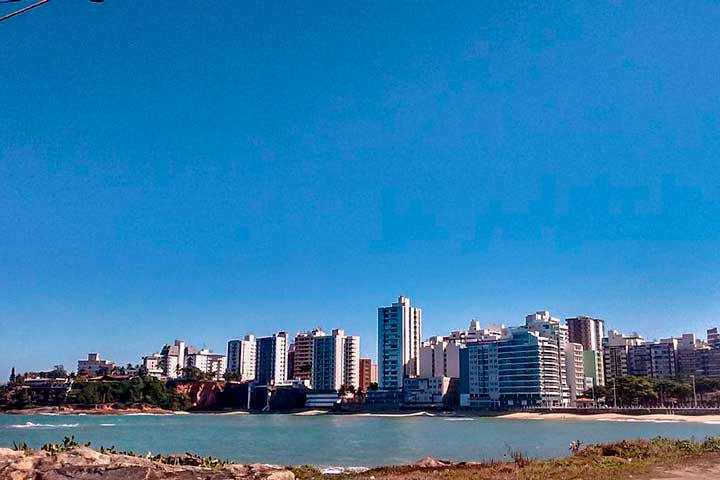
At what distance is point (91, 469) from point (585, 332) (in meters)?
189

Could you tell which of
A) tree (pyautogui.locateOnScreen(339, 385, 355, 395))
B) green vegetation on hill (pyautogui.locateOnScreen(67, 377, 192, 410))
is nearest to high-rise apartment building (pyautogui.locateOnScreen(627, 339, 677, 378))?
tree (pyautogui.locateOnScreen(339, 385, 355, 395))

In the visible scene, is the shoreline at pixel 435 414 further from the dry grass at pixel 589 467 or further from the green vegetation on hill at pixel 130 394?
the dry grass at pixel 589 467

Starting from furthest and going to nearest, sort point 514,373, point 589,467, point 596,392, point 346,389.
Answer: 1. point 346,389
2. point 596,392
3. point 514,373
4. point 589,467

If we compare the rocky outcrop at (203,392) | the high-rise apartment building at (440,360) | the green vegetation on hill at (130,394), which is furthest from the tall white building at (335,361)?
the green vegetation on hill at (130,394)

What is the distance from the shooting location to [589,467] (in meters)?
20.1

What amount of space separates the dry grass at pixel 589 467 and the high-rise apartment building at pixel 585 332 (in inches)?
A: 6660

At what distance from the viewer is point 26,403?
17138 centimetres

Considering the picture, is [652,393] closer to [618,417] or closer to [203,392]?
[618,417]

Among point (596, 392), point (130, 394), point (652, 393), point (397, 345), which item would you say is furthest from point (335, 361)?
point (652, 393)

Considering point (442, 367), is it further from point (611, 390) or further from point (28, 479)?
point (28, 479)

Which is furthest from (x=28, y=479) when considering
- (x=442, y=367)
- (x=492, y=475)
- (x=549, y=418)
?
(x=442, y=367)

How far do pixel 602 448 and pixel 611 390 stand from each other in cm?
12162

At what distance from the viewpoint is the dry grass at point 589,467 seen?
18.5 m

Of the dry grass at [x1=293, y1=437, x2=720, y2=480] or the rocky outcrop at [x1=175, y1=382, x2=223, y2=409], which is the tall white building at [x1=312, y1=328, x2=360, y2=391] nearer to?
the rocky outcrop at [x1=175, y1=382, x2=223, y2=409]
